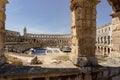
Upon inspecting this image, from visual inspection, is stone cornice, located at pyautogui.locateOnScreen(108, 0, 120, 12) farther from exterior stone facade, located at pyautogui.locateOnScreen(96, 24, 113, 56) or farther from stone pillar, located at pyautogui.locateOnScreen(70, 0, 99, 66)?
exterior stone facade, located at pyautogui.locateOnScreen(96, 24, 113, 56)

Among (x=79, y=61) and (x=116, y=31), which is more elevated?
(x=116, y=31)

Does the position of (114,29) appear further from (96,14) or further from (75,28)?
(75,28)

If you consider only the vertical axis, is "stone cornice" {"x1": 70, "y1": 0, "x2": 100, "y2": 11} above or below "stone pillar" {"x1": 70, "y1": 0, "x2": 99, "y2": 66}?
above

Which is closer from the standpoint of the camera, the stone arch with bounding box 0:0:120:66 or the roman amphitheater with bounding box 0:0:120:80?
the roman amphitheater with bounding box 0:0:120:80

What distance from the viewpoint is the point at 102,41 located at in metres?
42.7

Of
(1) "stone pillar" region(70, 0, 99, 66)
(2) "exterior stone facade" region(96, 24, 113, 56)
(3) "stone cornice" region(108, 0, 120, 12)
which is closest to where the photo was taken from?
(1) "stone pillar" region(70, 0, 99, 66)

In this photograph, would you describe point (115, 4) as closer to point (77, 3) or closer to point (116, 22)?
point (116, 22)

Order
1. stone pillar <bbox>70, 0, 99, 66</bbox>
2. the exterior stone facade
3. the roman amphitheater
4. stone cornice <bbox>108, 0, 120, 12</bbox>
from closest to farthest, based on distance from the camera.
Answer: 1. the roman amphitheater
2. stone pillar <bbox>70, 0, 99, 66</bbox>
3. stone cornice <bbox>108, 0, 120, 12</bbox>
4. the exterior stone facade

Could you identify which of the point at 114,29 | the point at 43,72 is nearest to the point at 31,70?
the point at 43,72

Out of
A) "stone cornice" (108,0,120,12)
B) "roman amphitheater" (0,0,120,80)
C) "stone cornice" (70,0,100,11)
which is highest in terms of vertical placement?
"stone cornice" (108,0,120,12)

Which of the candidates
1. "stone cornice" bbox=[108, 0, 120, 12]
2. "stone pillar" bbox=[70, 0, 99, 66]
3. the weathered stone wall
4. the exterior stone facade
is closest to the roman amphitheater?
"stone pillar" bbox=[70, 0, 99, 66]

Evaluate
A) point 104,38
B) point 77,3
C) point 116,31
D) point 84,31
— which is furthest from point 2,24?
point 104,38

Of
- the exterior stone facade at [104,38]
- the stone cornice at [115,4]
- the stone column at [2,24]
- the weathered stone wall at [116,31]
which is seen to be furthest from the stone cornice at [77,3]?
the exterior stone facade at [104,38]

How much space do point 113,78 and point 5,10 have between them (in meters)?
4.11
